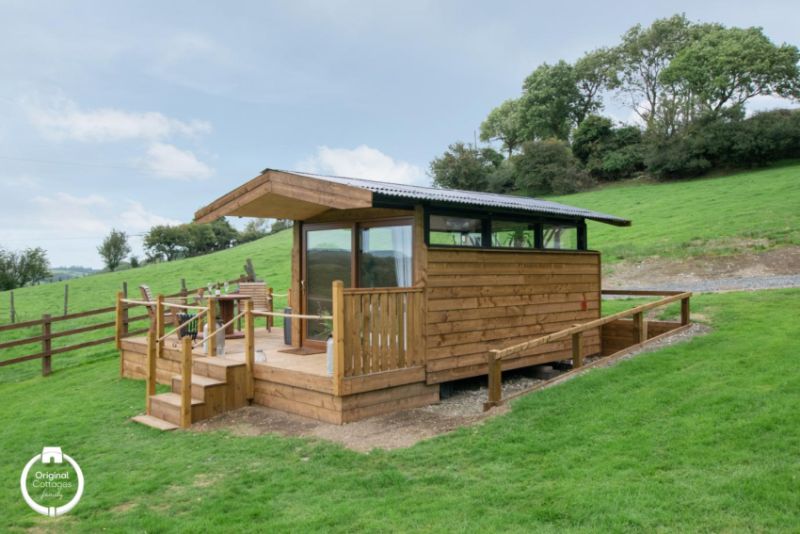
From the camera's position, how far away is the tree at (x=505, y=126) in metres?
47.4

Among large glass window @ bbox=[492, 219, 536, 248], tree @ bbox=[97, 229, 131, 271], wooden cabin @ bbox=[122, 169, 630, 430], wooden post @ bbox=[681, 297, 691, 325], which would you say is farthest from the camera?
tree @ bbox=[97, 229, 131, 271]

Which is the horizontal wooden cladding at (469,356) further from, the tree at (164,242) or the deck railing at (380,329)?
the tree at (164,242)

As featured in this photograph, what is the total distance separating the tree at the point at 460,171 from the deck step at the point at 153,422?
3138 cm

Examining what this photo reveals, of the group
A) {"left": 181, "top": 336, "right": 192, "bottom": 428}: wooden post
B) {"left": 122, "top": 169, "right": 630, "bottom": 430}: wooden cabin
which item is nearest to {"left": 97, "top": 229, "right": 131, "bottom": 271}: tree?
{"left": 122, "top": 169, "right": 630, "bottom": 430}: wooden cabin

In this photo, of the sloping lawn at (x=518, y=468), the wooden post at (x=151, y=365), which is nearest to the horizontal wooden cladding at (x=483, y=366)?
the sloping lawn at (x=518, y=468)

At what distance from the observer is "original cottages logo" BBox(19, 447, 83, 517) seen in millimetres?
4336

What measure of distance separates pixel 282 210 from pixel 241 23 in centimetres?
1017

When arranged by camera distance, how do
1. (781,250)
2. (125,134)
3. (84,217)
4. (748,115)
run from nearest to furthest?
(781,250) < (84,217) < (125,134) < (748,115)

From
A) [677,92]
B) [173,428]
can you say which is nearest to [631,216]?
[677,92]

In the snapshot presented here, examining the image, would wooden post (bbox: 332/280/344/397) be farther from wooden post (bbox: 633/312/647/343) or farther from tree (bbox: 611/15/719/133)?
tree (bbox: 611/15/719/133)

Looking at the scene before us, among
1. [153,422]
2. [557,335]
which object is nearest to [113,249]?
[153,422]

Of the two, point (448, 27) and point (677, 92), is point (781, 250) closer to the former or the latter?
point (448, 27)

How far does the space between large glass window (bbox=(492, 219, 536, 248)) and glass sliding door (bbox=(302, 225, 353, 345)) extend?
2050mm

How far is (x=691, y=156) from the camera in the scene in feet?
101
